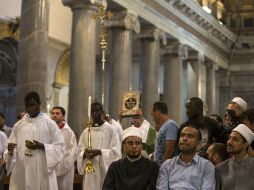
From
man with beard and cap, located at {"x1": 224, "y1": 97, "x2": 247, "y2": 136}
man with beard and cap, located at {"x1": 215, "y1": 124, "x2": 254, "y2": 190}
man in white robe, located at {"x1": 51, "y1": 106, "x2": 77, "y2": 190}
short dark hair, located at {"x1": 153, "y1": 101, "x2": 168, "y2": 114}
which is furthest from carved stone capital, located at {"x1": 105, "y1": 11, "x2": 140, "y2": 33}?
man with beard and cap, located at {"x1": 215, "y1": 124, "x2": 254, "y2": 190}

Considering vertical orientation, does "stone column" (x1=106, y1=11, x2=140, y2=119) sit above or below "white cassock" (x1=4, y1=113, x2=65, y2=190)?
above

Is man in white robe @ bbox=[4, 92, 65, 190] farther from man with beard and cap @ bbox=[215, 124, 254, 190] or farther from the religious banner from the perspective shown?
man with beard and cap @ bbox=[215, 124, 254, 190]

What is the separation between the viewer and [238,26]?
3253cm

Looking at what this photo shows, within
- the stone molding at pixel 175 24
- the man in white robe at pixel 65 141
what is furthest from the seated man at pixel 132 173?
the stone molding at pixel 175 24

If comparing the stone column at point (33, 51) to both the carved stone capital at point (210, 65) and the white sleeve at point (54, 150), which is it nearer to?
the white sleeve at point (54, 150)

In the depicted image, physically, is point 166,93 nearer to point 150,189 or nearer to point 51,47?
point 51,47

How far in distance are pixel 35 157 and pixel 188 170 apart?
119 inches

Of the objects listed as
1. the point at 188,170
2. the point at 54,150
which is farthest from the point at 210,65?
the point at 188,170

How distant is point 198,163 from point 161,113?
233 cm

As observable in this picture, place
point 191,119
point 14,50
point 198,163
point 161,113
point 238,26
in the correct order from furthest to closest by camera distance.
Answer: point 238,26, point 14,50, point 161,113, point 191,119, point 198,163

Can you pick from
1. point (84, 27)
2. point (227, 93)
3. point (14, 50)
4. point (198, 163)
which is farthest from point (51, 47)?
point (198, 163)

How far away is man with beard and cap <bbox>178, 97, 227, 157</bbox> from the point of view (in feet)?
22.8

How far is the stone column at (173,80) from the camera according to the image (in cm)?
2322

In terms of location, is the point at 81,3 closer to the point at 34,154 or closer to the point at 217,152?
the point at 34,154
